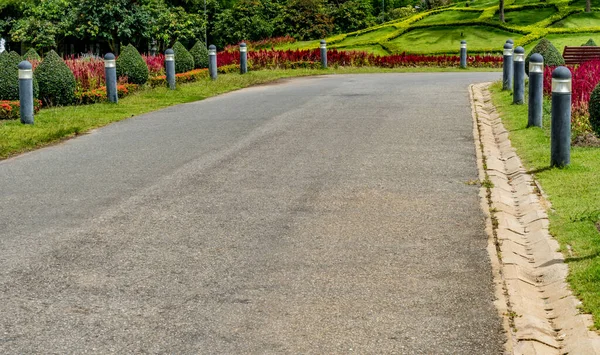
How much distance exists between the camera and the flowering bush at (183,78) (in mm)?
25684

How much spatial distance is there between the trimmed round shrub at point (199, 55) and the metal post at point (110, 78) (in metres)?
10.3

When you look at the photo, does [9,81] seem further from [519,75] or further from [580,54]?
[580,54]

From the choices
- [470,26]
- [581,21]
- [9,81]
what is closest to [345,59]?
[470,26]

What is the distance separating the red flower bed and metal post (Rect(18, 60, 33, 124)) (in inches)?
755

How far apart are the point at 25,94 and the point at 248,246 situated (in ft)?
32.9

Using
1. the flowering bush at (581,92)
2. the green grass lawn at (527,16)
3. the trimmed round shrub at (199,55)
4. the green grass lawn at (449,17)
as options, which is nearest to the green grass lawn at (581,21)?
the green grass lawn at (527,16)

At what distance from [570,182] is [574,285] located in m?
3.88

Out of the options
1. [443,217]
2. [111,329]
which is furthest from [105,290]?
[443,217]

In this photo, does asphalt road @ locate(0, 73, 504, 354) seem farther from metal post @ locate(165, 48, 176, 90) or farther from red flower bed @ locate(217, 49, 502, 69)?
red flower bed @ locate(217, 49, 502, 69)

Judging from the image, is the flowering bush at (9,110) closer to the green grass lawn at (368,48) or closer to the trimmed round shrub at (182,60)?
the trimmed round shrub at (182,60)

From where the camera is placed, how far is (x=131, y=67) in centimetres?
2466

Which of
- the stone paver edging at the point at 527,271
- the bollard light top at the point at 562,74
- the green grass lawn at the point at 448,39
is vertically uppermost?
the bollard light top at the point at 562,74

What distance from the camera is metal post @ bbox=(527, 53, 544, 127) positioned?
14.1m

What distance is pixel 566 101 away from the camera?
1109cm
